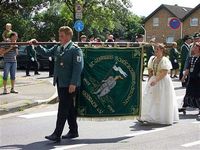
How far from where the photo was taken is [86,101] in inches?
339

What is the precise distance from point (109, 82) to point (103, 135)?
0.94 meters

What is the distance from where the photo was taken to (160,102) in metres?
9.59

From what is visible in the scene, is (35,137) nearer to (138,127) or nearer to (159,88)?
(138,127)

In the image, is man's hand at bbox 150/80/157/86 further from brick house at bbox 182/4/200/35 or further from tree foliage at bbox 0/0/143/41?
brick house at bbox 182/4/200/35

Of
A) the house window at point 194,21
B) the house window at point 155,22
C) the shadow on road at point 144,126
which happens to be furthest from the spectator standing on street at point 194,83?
the house window at point 155,22

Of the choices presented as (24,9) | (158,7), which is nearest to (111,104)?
(24,9)

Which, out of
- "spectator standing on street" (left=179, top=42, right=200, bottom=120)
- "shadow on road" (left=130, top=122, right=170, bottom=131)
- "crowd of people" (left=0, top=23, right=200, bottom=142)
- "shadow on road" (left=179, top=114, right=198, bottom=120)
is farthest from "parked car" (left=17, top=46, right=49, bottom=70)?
"shadow on road" (left=130, top=122, right=170, bottom=131)

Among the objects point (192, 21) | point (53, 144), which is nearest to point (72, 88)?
point (53, 144)

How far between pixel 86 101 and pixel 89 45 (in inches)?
43.1

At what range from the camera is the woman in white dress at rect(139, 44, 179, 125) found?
9.55m

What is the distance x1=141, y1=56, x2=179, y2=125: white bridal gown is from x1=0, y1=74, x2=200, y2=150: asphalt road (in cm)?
21

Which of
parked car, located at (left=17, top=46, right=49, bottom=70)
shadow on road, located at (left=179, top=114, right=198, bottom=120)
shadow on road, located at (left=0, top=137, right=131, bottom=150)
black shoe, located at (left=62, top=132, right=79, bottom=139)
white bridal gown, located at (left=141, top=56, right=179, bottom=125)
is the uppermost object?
parked car, located at (left=17, top=46, right=49, bottom=70)

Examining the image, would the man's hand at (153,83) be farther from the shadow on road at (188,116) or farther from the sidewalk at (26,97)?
the sidewalk at (26,97)

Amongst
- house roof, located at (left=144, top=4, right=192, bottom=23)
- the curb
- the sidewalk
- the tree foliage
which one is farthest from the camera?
house roof, located at (left=144, top=4, right=192, bottom=23)
